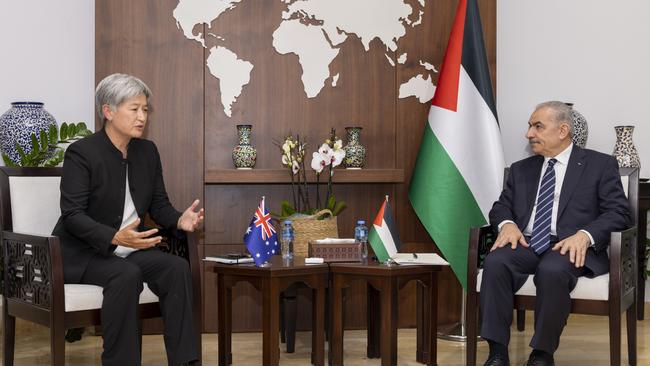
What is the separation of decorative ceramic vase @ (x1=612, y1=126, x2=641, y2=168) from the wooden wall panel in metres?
0.90

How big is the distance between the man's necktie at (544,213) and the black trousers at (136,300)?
4.99 ft

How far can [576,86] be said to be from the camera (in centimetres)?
503

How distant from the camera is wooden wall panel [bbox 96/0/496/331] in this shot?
430 centimetres

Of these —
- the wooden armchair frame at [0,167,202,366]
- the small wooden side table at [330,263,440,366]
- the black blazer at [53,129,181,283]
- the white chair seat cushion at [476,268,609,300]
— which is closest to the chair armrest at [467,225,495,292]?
the small wooden side table at [330,263,440,366]

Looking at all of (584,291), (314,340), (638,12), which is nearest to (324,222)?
(314,340)

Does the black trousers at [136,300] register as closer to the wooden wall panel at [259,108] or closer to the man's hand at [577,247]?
the wooden wall panel at [259,108]

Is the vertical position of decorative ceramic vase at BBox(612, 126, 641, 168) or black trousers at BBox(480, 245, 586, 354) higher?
decorative ceramic vase at BBox(612, 126, 641, 168)

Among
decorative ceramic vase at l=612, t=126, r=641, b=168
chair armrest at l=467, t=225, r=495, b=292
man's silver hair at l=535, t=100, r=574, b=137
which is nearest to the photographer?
chair armrest at l=467, t=225, r=495, b=292

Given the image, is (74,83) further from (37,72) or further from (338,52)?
(338,52)

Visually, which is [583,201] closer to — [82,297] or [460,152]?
[460,152]

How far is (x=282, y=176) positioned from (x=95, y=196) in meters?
1.33

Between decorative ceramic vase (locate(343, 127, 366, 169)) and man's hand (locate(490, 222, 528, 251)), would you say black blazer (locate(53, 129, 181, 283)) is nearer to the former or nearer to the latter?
decorative ceramic vase (locate(343, 127, 366, 169))

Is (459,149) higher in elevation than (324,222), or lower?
higher

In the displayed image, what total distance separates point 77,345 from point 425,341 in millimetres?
1826
